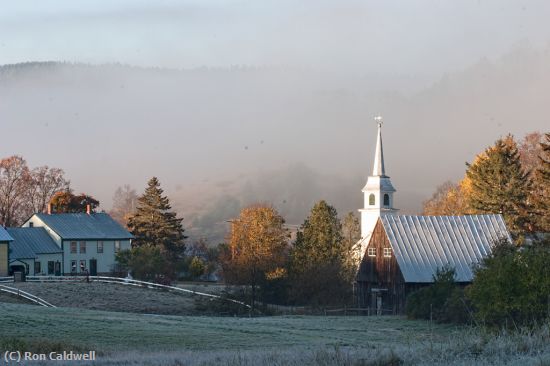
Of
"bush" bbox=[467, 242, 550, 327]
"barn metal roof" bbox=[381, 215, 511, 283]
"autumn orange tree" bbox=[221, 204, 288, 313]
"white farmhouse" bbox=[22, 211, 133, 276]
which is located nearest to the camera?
"bush" bbox=[467, 242, 550, 327]

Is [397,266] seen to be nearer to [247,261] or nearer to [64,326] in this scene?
[247,261]

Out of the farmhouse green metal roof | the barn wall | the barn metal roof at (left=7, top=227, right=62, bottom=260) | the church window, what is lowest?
the barn wall

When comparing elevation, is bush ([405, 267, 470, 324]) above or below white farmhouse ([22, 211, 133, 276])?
below

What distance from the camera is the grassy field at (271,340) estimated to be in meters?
22.8

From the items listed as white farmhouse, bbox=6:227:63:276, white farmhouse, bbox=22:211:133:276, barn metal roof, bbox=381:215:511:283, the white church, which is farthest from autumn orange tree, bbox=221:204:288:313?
white farmhouse, bbox=6:227:63:276

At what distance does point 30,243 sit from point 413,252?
38.8 metres

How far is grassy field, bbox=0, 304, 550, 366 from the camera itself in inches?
897

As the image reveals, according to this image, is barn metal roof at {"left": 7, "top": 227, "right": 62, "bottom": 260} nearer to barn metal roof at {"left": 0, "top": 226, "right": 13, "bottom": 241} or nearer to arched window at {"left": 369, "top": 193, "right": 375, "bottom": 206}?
barn metal roof at {"left": 0, "top": 226, "right": 13, "bottom": 241}

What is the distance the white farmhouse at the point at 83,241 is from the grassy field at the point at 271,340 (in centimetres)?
4121

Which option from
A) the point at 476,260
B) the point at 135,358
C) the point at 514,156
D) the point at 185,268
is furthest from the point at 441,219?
the point at 135,358

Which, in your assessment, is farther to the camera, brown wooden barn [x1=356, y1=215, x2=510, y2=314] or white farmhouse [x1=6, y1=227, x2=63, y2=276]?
white farmhouse [x1=6, y1=227, x2=63, y2=276]

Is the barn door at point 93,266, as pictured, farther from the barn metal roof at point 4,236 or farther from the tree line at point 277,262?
the barn metal roof at point 4,236

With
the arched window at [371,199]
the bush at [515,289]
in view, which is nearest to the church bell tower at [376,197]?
the arched window at [371,199]

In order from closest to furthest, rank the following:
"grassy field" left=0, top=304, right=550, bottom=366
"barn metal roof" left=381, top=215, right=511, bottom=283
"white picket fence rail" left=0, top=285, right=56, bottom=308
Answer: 1. "grassy field" left=0, top=304, right=550, bottom=366
2. "white picket fence rail" left=0, top=285, right=56, bottom=308
3. "barn metal roof" left=381, top=215, right=511, bottom=283
